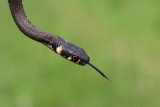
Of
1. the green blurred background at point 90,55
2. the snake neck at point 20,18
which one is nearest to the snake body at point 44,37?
the snake neck at point 20,18

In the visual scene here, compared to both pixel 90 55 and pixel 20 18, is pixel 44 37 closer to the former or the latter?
pixel 20 18

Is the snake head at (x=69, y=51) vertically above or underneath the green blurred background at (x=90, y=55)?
above

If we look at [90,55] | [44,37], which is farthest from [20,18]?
[90,55]

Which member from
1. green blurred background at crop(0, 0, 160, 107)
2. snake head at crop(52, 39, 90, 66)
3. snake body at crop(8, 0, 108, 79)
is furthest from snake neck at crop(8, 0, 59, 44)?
green blurred background at crop(0, 0, 160, 107)

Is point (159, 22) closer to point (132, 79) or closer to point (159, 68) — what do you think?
point (159, 68)

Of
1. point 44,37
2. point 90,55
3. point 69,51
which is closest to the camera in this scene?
point 44,37

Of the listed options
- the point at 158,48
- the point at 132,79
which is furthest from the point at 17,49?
the point at 158,48

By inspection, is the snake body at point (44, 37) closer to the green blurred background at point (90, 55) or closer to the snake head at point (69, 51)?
the snake head at point (69, 51)
